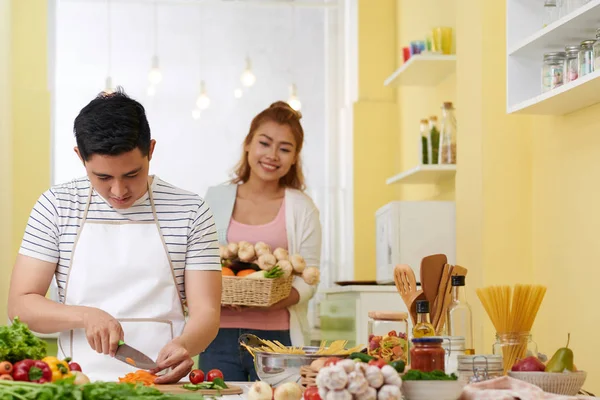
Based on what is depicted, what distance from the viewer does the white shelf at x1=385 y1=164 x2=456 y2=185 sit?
4.73 meters

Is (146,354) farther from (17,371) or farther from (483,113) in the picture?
(483,113)

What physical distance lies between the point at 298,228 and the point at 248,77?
3.04 metres

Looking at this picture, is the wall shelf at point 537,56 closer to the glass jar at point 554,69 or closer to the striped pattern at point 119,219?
the glass jar at point 554,69

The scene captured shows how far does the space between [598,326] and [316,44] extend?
13.5ft

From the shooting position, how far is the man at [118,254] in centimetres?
242

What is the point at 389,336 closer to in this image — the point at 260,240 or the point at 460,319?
the point at 460,319

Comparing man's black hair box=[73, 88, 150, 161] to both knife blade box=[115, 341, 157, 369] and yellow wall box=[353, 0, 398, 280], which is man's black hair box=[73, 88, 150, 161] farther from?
yellow wall box=[353, 0, 398, 280]

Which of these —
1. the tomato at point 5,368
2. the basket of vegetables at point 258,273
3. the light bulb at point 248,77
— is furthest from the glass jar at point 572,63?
the light bulb at point 248,77

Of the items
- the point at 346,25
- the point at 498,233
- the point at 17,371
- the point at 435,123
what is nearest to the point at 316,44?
the point at 346,25

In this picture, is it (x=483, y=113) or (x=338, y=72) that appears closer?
(x=483, y=113)

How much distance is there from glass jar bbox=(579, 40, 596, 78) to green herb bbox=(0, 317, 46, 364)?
1898mm

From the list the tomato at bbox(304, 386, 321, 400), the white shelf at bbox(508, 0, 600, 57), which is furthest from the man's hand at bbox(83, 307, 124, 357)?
the white shelf at bbox(508, 0, 600, 57)

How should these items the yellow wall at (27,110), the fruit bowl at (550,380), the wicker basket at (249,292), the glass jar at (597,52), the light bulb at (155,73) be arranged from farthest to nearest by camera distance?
the light bulb at (155,73), the yellow wall at (27,110), the wicker basket at (249,292), the glass jar at (597,52), the fruit bowl at (550,380)

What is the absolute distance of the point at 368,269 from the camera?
657cm
